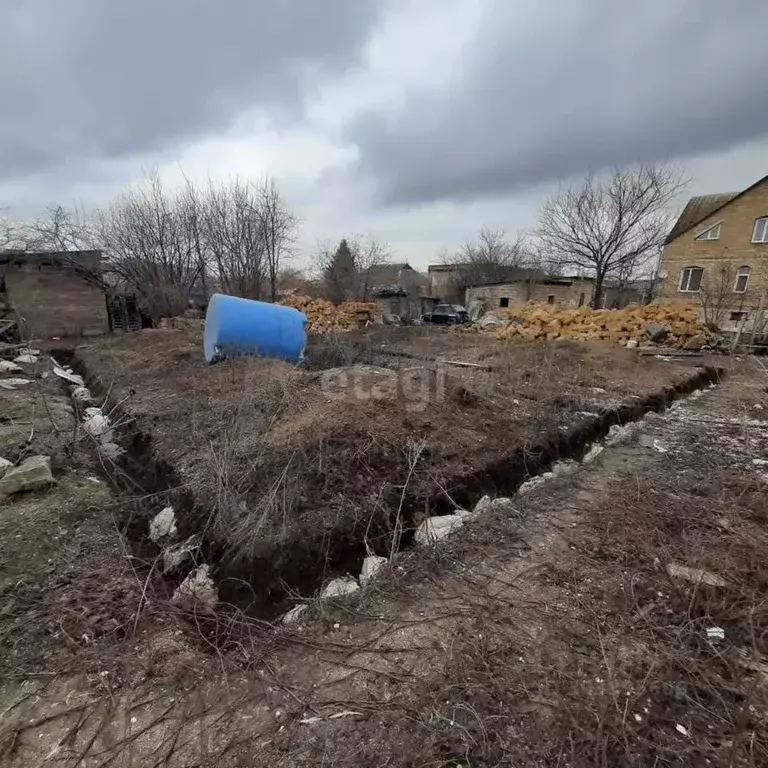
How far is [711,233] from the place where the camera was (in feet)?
61.7

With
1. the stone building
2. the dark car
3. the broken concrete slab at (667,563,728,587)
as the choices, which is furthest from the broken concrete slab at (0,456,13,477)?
the stone building

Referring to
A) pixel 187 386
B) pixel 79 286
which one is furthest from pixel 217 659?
pixel 79 286

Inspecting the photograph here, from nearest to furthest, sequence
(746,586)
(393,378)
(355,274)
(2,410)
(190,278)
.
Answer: (746,586), (2,410), (393,378), (190,278), (355,274)

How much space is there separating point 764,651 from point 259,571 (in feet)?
9.29

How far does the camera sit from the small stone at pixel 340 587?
237 centimetres

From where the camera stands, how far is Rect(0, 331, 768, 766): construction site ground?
1.42 m

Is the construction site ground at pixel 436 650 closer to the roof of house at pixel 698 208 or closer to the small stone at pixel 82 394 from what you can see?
the small stone at pixel 82 394

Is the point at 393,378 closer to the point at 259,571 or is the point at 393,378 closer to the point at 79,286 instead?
the point at 259,571

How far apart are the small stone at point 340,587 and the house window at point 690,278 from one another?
949 inches

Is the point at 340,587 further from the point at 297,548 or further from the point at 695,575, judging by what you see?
the point at 695,575

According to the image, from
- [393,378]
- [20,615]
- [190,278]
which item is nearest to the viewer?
[20,615]

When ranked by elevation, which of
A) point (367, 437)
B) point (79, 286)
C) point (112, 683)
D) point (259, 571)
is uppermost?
point (79, 286)

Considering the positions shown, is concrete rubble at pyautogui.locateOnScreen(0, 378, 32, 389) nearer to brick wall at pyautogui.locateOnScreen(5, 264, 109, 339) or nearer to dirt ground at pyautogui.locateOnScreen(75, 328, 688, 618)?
dirt ground at pyautogui.locateOnScreen(75, 328, 688, 618)

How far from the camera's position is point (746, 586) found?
2172 millimetres
